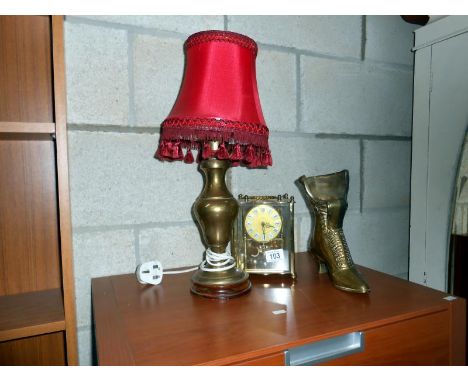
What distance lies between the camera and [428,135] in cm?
136

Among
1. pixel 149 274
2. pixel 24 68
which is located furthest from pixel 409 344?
pixel 24 68

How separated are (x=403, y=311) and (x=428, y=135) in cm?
88

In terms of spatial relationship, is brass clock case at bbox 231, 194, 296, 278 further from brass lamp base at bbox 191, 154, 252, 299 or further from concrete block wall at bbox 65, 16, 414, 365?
concrete block wall at bbox 65, 16, 414, 365

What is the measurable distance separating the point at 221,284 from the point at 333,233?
1.10 ft

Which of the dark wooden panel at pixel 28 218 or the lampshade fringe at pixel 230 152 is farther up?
the lampshade fringe at pixel 230 152

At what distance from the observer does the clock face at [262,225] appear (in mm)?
962

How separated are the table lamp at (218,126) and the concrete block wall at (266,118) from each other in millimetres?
252

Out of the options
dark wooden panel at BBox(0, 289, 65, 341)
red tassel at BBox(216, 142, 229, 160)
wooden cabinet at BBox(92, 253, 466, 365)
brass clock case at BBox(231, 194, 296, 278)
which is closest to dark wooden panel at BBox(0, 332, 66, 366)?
dark wooden panel at BBox(0, 289, 65, 341)

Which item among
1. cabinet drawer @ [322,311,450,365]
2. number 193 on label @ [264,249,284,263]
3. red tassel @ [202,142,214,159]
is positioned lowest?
cabinet drawer @ [322,311,450,365]

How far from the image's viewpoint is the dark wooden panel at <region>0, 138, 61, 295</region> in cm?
96

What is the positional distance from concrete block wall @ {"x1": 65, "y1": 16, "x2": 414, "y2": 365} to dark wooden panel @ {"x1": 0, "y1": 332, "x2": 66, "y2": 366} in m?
0.07

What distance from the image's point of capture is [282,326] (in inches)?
26.5

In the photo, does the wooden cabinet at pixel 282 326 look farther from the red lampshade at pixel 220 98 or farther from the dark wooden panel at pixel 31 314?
the red lampshade at pixel 220 98

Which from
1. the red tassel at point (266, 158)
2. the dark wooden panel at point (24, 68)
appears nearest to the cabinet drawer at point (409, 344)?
the red tassel at point (266, 158)
